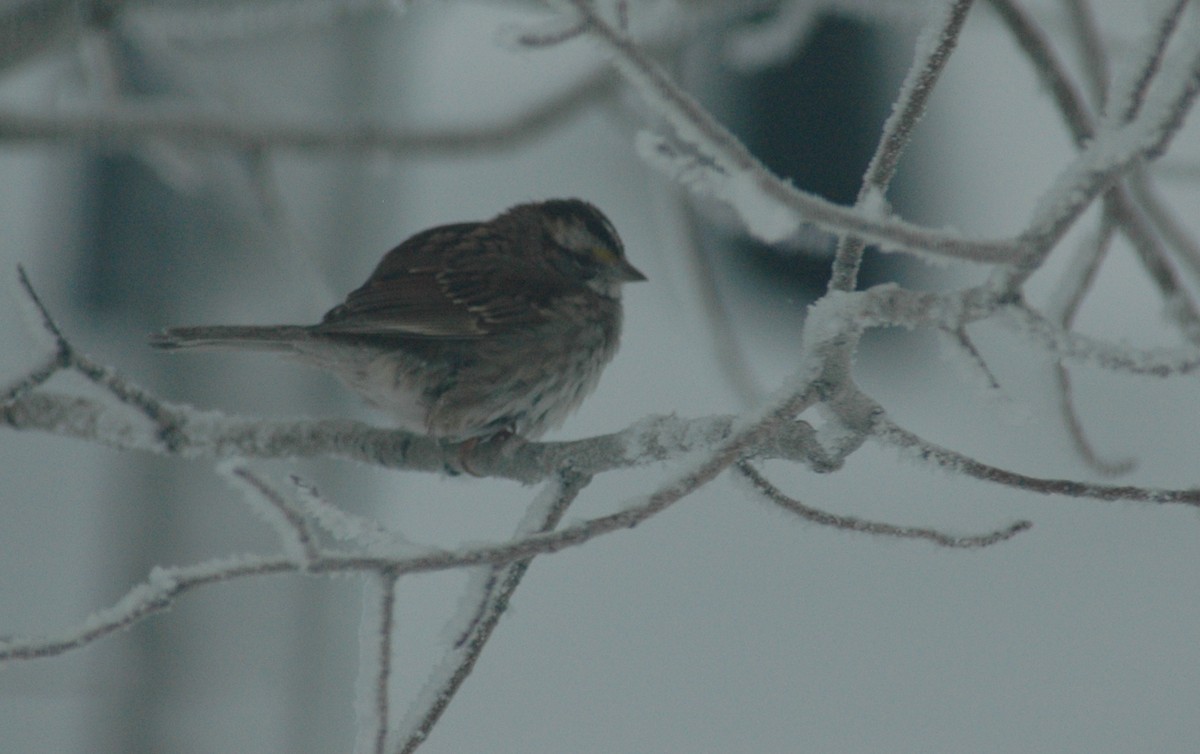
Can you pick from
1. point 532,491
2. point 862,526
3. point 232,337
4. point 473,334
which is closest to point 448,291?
point 473,334

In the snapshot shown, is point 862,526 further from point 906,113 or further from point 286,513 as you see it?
point 286,513

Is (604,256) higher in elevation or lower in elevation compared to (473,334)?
higher

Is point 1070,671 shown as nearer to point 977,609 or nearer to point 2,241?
point 977,609

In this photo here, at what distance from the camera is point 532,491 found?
5.43 m

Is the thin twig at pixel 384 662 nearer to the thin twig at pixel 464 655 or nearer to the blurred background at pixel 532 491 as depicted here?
the thin twig at pixel 464 655

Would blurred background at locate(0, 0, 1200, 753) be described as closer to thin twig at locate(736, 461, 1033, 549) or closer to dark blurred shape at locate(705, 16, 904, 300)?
dark blurred shape at locate(705, 16, 904, 300)

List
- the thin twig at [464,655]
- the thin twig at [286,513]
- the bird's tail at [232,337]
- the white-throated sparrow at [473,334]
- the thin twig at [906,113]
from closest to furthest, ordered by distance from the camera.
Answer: the thin twig at [286,513] → the thin twig at [906,113] → the thin twig at [464,655] → the bird's tail at [232,337] → the white-throated sparrow at [473,334]

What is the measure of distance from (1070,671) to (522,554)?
16.0 feet

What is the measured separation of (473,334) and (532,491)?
1672mm

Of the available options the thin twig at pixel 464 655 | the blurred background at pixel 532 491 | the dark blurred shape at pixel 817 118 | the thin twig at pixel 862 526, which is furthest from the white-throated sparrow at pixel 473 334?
the dark blurred shape at pixel 817 118

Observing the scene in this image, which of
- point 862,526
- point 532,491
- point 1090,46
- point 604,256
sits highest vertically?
point 1090,46

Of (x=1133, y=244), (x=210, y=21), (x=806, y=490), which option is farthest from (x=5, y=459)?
(x=1133, y=244)

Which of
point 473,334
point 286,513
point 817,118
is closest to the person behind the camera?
point 286,513

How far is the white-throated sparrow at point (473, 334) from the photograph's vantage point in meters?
3.72
